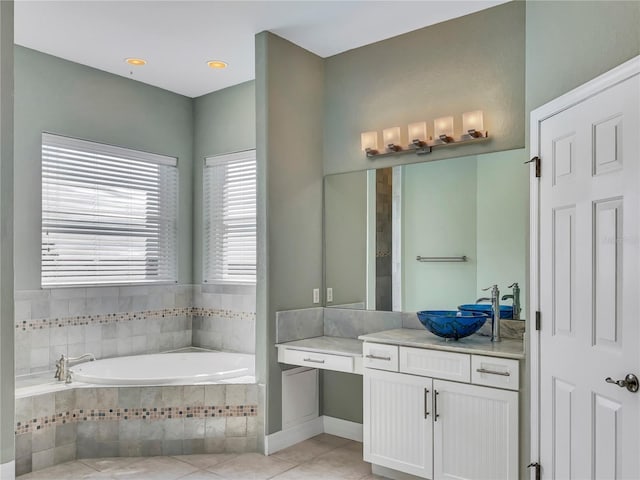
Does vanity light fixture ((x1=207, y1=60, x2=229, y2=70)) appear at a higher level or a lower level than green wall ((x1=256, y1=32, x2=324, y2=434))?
higher

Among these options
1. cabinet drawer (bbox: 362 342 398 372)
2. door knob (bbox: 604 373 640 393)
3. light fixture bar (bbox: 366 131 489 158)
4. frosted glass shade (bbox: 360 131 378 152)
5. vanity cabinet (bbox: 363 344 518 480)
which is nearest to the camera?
door knob (bbox: 604 373 640 393)

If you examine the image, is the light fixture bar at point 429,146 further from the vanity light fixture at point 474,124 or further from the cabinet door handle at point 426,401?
the cabinet door handle at point 426,401

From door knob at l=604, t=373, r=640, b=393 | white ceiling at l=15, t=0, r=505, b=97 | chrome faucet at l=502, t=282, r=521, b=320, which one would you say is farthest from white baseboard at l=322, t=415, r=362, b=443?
white ceiling at l=15, t=0, r=505, b=97

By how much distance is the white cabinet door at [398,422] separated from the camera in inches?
113

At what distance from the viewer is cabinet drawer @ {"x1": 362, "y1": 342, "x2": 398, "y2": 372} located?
3016 mm

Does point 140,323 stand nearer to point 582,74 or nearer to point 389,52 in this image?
point 389,52

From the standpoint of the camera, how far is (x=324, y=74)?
4.06 metres

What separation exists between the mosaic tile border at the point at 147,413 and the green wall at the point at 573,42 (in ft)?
8.70

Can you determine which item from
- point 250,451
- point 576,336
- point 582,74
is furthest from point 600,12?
A: point 250,451

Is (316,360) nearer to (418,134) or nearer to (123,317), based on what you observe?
(418,134)

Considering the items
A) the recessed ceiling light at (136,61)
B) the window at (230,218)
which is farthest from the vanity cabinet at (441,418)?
the recessed ceiling light at (136,61)

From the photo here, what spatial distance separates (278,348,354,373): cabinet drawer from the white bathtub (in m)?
0.34

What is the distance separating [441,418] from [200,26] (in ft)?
9.54

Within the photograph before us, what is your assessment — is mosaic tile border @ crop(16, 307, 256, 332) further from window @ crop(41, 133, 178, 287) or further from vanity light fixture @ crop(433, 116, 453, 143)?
vanity light fixture @ crop(433, 116, 453, 143)
